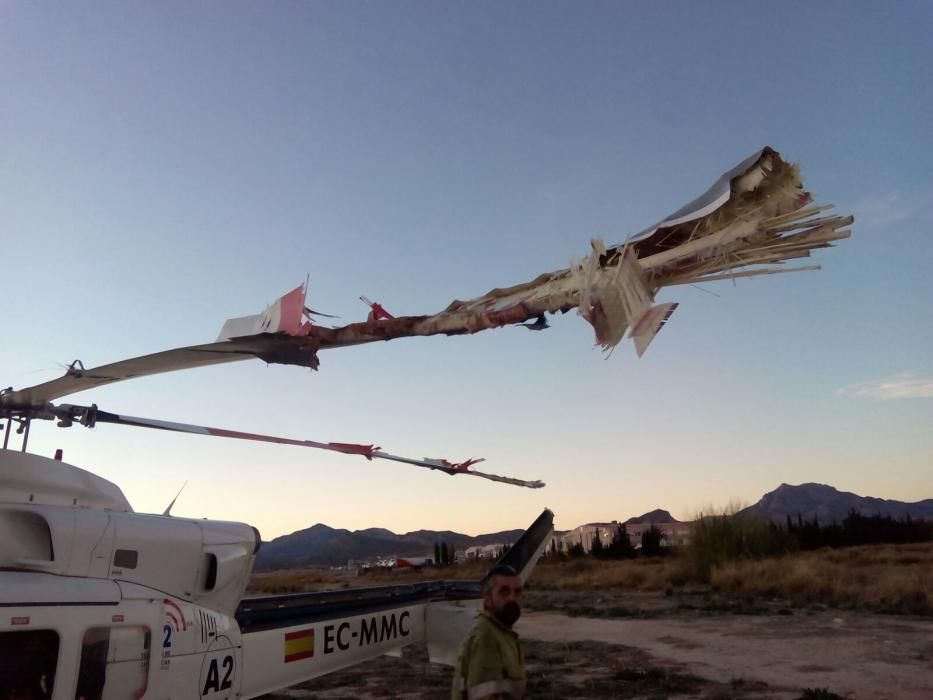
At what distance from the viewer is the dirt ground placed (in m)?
10.6

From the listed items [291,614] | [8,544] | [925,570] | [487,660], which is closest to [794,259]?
[487,660]

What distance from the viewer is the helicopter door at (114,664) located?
174 inches

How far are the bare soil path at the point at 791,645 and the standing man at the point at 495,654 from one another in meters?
8.62

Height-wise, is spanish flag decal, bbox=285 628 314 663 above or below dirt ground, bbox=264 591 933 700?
above

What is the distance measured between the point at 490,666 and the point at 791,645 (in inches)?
A: 541

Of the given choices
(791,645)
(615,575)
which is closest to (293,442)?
(791,645)

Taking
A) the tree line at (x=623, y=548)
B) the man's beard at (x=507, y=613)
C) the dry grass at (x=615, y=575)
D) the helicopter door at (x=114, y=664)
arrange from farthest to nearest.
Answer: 1. the tree line at (x=623, y=548)
2. the dry grass at (x=615, y=575)
3. the helicopter door at (x=114, y=664)
4. the man's beard at (x=507, y=613)

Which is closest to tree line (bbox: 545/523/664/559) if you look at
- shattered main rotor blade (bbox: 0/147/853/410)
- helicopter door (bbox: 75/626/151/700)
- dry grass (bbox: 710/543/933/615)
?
dry grass (bbox: 710/543/933/615)

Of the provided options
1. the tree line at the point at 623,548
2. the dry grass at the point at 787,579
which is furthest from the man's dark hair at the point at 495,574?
the tree line at the point at 623,548

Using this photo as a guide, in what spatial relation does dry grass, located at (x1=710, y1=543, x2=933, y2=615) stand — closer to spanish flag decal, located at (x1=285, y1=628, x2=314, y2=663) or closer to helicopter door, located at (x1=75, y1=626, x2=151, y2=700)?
spanish flag decal, located at (x1=285, y1=628, x2=314, y2=663)

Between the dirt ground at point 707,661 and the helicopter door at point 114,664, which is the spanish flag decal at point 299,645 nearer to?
the helicopter door at point 114,664

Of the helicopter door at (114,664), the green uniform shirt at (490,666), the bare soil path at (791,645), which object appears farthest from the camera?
the bare soil path at (791,645)

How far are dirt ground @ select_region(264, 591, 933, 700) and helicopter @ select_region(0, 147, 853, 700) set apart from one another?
4978 millimetres

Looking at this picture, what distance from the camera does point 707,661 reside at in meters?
13.0
